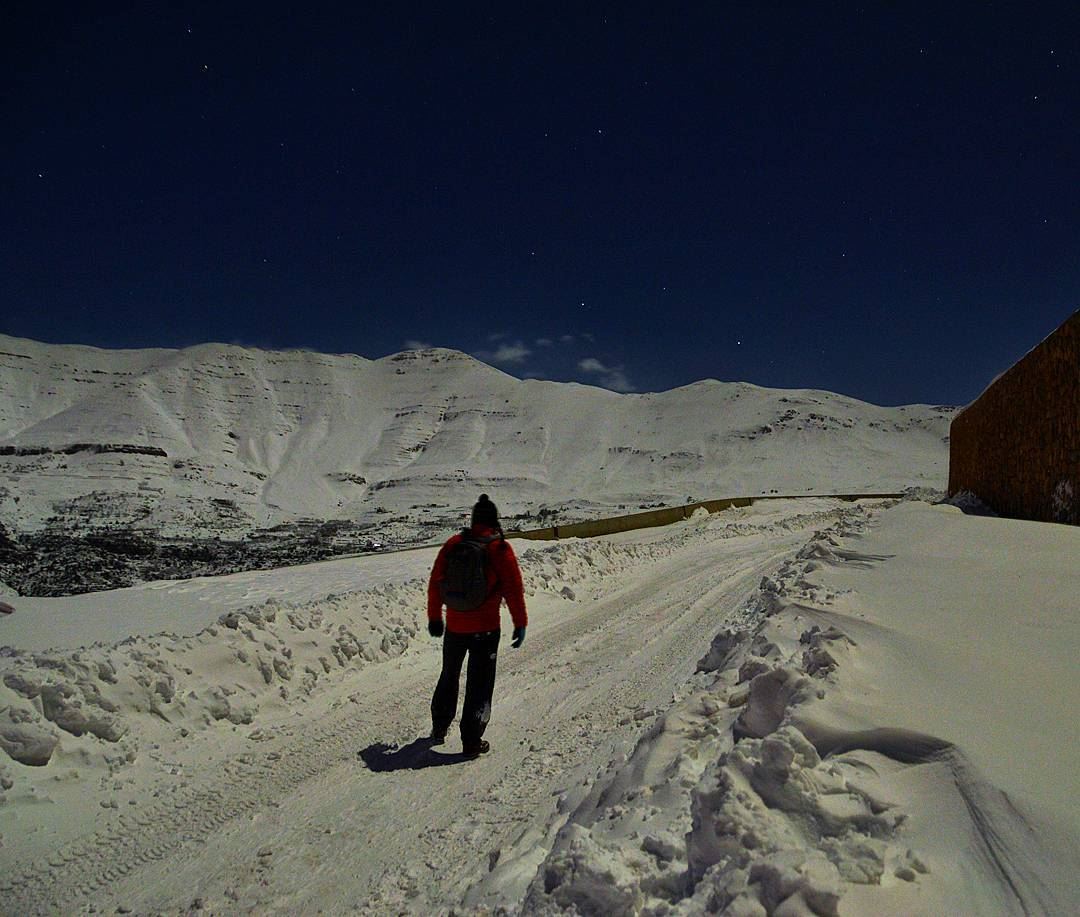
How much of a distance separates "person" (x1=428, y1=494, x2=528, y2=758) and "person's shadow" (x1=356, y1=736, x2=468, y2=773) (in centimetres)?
16

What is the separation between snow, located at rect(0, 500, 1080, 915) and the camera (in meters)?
2.12

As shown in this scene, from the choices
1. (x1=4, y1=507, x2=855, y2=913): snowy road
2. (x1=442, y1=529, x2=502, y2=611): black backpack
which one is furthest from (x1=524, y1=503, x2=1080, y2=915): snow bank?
(x1=442, y1=529, x2=502, y2=611): black backpack

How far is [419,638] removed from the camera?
7742 millimetres

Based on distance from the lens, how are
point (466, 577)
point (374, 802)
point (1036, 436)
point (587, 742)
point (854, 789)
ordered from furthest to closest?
point (1036, 436) → point (466, 577) → point (587, 742) → point (374, 802) → point (854, 789)

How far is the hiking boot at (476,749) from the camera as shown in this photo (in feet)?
15.0

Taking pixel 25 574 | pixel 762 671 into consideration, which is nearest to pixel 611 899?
pixel 762 671

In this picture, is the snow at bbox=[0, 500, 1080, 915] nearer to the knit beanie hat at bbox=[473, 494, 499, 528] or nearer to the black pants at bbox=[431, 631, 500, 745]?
the black pants at bbox=[431, 631, 500, 745]

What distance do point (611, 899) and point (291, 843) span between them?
7.09 ft

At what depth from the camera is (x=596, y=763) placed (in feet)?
13.3

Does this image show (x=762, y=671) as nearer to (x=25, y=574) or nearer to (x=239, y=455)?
(x=25, y=574)

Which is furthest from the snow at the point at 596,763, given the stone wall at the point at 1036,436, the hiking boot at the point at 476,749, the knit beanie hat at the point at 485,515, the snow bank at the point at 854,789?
the stone wall at the point at 1036,436

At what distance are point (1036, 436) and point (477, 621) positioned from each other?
12.8 metres

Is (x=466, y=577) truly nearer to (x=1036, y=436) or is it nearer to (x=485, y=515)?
(x=485, y=515)

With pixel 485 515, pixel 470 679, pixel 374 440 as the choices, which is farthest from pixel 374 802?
pixel 374 440
